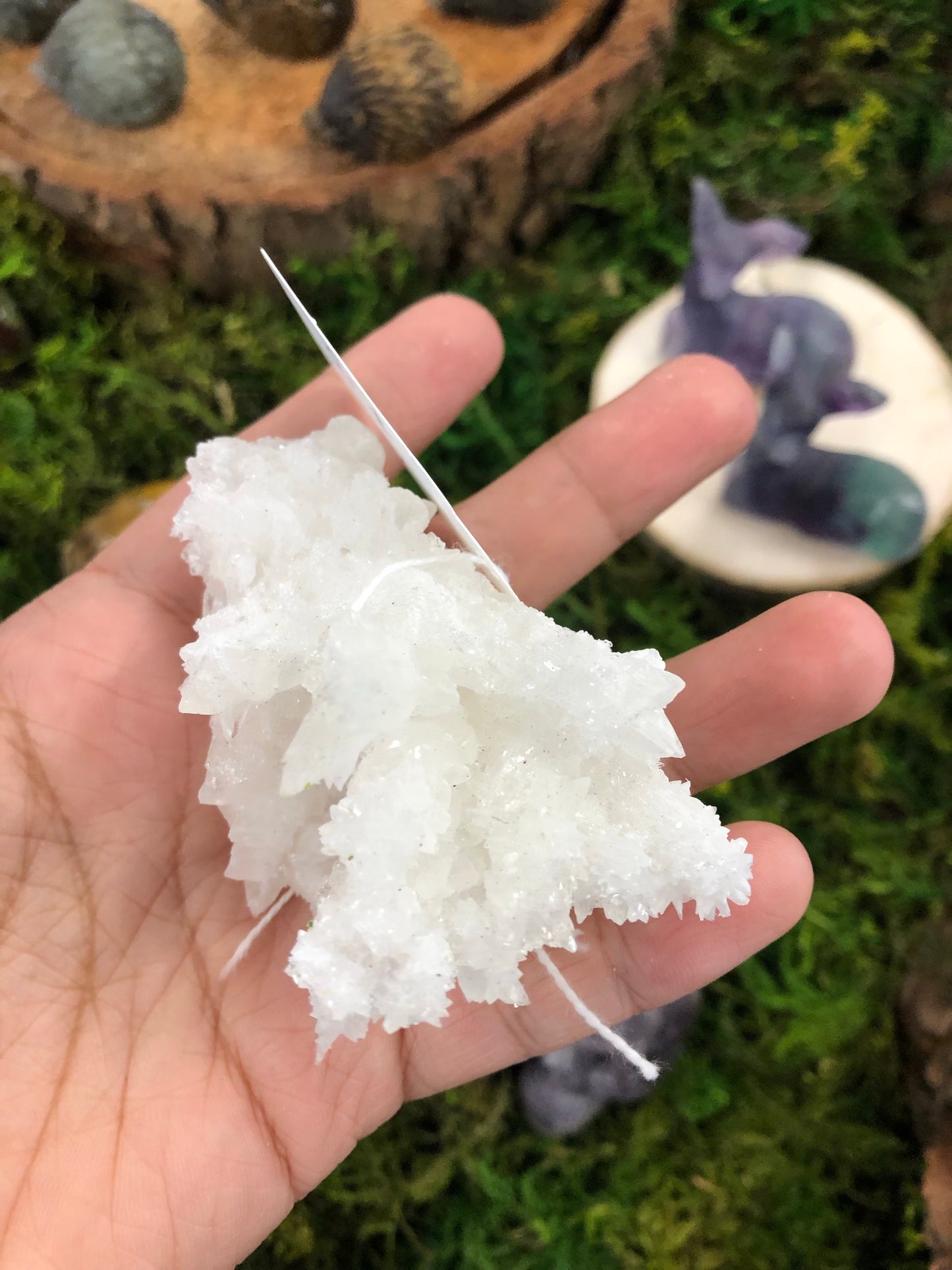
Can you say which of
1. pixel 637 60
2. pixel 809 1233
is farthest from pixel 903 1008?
pixel 637 60

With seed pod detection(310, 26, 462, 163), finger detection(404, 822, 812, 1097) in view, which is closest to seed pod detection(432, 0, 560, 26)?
seed pod detection(310, 26, 462, 163)

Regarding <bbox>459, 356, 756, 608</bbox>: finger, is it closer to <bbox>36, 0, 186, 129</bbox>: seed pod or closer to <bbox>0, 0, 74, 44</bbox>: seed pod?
<bbox>36, 0, 186, 129</bbox>: seed pod

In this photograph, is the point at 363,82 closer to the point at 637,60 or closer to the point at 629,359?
the point at 637,60

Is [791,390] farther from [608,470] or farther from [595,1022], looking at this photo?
[595,1022]

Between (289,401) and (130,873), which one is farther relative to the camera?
(289,401)

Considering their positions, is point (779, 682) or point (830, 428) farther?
point (830, 428)

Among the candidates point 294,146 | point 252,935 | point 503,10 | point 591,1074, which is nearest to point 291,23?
point 294,146
